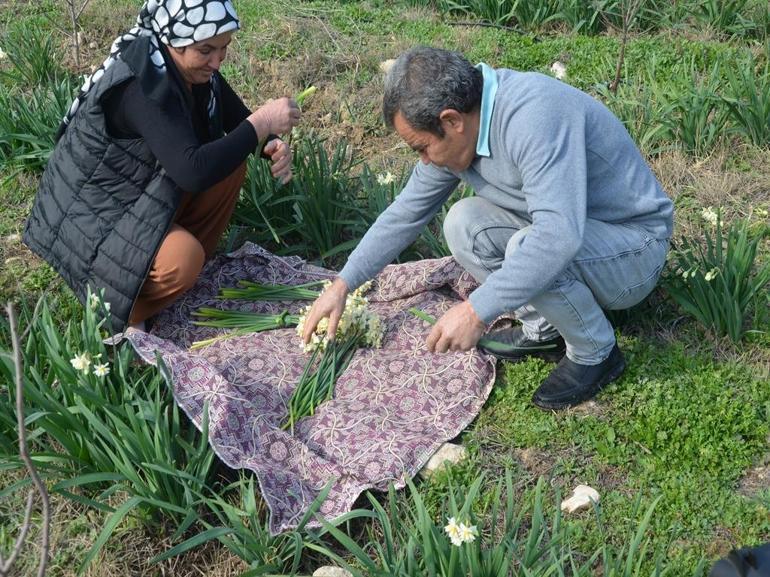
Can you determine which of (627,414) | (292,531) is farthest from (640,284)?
(292,531)

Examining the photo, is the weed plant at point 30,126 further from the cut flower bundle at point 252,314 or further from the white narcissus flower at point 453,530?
the white narcissus flower at point 453,530

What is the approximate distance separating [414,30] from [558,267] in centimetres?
323

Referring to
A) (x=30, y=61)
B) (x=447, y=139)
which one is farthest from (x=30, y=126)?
(x=447, y=139)

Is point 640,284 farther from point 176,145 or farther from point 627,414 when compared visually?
point 176,145

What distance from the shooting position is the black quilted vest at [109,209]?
2984 mm

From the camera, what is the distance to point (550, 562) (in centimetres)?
214

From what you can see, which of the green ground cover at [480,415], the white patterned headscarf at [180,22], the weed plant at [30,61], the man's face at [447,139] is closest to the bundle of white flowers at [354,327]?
the green ground cover at [480,415]

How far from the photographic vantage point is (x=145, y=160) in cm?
298

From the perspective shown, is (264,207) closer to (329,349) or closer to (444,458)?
(329,349)

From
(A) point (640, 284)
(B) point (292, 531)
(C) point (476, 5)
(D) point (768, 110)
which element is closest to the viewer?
(B) point (292, 531)

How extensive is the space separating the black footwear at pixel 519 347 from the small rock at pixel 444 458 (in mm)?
431

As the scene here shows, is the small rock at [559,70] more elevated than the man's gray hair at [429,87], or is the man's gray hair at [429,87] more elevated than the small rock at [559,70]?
the man's gray hair at [429,87]

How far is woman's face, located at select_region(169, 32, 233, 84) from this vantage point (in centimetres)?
288

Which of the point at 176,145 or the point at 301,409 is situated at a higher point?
the point at 176,145
